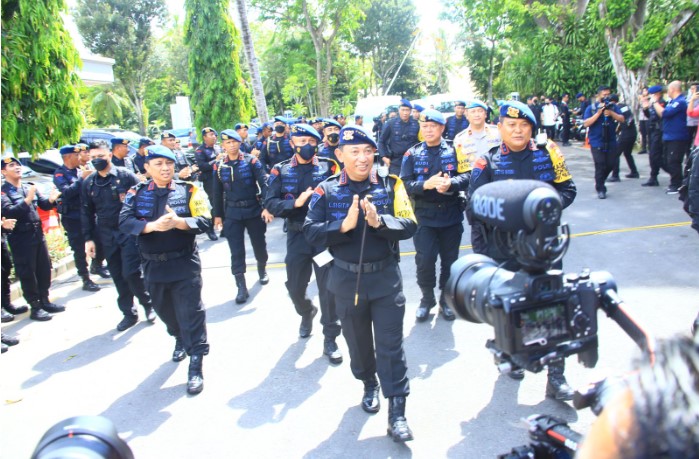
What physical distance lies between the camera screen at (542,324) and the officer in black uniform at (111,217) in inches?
205

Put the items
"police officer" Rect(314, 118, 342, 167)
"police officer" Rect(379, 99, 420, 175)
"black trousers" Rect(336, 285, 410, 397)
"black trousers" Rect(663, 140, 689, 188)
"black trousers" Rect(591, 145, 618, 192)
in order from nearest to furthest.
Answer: "black trousers" Rect(336, 285, 410, 397) → "police officer" Rect(314, 118, 342, 167) → "black trousers" Rect(663, 140, 689, 188) → "black trousers" Rect(591, 145, 618, 192) → "police officer" Rect(379, 99, 420, 175)

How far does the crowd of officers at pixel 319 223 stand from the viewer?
3799mm

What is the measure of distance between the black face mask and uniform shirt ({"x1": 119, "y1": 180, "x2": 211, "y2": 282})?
5.03ft

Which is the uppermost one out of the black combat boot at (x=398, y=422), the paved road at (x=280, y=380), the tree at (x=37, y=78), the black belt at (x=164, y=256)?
the tree at (x=37, y=78)

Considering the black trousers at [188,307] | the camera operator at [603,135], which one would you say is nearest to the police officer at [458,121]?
the camera operator at [603,135]

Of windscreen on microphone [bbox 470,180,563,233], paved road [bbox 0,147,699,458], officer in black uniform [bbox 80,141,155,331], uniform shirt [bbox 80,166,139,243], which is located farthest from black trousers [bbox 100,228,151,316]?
windscreen on microphone [bbox 470,180,563,233]

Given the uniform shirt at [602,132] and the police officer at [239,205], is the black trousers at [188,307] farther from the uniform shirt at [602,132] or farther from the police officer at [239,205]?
the uniform shirt at [602,132]

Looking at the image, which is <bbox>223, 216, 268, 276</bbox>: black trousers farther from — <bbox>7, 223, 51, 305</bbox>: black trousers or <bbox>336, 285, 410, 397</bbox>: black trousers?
<bbox>336, 285, 410, 397</bbox>: black trousers

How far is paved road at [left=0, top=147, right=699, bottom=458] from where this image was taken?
3.79 m

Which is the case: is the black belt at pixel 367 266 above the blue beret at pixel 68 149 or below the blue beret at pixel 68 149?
below

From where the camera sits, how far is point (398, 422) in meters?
3.66

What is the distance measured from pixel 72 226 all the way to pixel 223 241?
290cm

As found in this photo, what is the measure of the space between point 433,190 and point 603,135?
5.90m

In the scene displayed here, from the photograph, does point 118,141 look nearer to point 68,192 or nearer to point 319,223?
point 68,192
